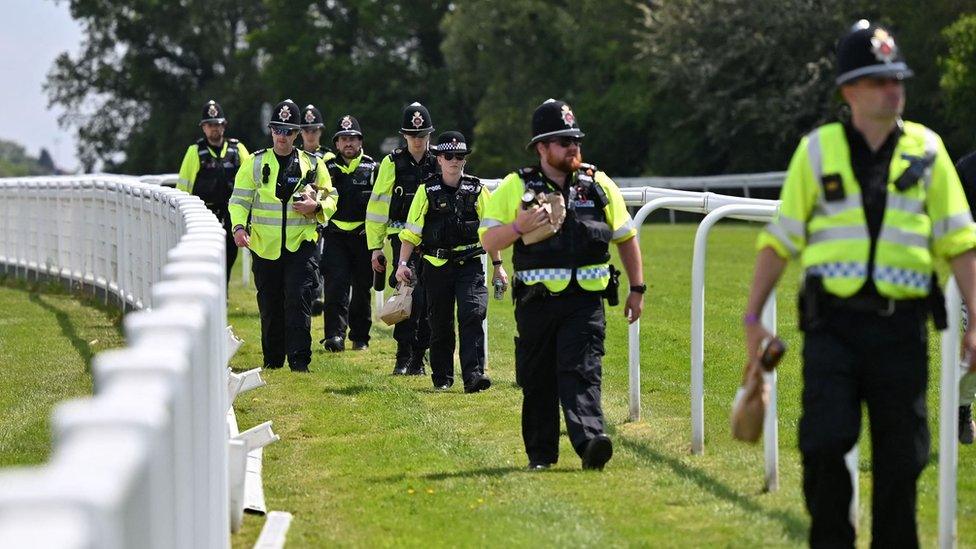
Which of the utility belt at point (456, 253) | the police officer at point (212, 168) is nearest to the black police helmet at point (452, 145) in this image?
the utility belt at point (456, 253)

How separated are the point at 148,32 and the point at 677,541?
69.3 meters

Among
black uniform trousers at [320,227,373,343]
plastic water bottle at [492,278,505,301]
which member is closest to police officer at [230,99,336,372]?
black uniform trousers at [320,227,373,343]

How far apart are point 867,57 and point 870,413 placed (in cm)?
115

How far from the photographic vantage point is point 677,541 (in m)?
7.39

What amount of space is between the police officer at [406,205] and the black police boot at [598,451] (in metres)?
4.96

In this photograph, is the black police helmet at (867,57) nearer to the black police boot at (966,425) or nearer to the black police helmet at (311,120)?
the black police boot at (966,425)

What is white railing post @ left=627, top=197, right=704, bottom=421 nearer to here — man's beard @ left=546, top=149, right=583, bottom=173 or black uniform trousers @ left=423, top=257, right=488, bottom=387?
man's beard @ left=546, top=149, right=583, bottom=173

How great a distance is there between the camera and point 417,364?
45.9ft

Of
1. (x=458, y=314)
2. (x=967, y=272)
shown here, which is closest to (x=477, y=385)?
(x=458, y=314)

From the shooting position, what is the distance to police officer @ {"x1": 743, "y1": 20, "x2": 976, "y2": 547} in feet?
19.8

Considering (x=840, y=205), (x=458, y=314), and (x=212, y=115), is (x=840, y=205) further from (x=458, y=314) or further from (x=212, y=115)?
(x=212, y=115)

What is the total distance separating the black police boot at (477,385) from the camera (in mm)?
12586

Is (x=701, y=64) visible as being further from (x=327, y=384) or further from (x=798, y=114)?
(x=327, y=384)

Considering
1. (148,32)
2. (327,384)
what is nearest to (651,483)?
(327,384)
